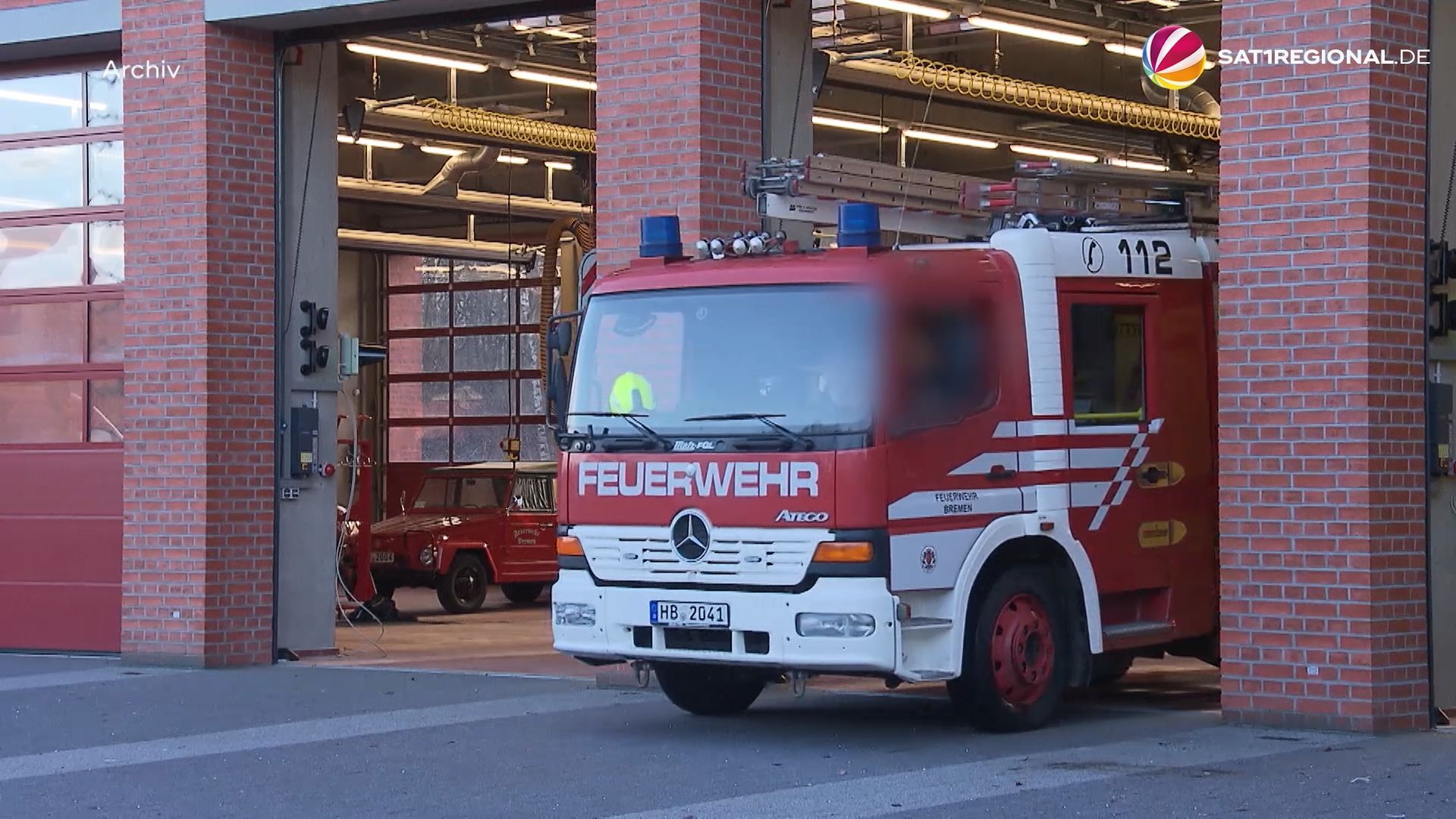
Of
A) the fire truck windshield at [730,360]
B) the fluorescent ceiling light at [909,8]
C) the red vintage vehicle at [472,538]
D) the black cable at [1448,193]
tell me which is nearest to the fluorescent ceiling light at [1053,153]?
the red vintage vehicle at [472,538]

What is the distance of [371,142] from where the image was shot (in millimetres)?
25906

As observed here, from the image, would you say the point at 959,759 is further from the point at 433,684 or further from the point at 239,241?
the point at 239,241

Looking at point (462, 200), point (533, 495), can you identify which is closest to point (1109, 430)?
point (533, 495)

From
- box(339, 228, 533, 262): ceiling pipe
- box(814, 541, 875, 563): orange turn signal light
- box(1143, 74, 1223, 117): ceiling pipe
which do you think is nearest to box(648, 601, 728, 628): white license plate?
box(814, 541, 875, 563): orange turn signal light

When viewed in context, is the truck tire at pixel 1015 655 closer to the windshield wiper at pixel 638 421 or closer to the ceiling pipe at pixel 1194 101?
the windshield wiper at pixel 638 421

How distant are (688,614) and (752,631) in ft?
1.23

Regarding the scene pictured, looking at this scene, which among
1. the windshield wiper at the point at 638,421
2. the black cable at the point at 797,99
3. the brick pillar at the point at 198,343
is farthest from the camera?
the brick pillar at the point at 198,343

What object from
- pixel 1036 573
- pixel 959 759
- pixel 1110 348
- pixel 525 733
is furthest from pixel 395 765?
pixel 1110 348

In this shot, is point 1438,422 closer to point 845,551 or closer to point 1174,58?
point 845,551

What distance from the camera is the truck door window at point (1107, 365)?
1152 centimetres

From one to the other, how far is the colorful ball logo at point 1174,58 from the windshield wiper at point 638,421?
378 inches

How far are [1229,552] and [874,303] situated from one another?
248 cm

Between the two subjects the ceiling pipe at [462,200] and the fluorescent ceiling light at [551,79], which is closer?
the fluorescent ceiling light at [551,79]

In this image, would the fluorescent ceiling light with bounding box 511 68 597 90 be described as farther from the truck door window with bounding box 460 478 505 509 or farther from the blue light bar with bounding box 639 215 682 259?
the blue light bar with bounding box 639 215 682 259
